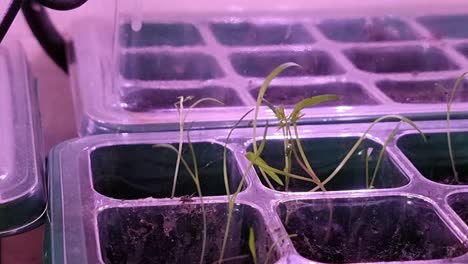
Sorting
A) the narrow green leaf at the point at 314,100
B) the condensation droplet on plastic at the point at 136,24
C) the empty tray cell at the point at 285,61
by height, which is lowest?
the narrow green leaf at the point at 314,100

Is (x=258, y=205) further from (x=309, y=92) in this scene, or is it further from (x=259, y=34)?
(x=259, y=34)

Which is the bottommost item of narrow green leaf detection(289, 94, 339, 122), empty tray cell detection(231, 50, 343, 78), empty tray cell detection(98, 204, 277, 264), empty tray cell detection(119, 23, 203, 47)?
empty tray cell detection(98, 204, 277, 264)

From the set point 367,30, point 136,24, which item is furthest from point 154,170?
point 367,30

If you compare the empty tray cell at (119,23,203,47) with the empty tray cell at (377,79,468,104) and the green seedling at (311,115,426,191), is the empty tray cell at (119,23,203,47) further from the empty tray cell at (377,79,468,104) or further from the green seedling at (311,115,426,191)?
the green seedling at (311,115,426,191)

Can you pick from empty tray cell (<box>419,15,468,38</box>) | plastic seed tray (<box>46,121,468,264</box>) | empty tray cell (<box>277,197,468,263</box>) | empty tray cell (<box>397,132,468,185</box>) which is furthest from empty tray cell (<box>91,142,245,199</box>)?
empty tray cell (<box>419,15,468,38</box>)

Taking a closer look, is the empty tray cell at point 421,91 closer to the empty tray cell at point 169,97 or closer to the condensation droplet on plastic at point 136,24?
the empty tray cell at point 169,97

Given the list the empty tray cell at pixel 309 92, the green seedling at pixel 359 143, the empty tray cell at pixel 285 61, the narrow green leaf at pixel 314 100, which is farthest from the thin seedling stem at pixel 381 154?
the empty tray cell at pixel 285 61

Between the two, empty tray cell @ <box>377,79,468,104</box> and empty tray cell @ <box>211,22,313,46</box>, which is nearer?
empty tray cell @ <box>377,79,468,104</box>

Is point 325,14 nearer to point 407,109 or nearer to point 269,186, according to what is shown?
point 407,109
